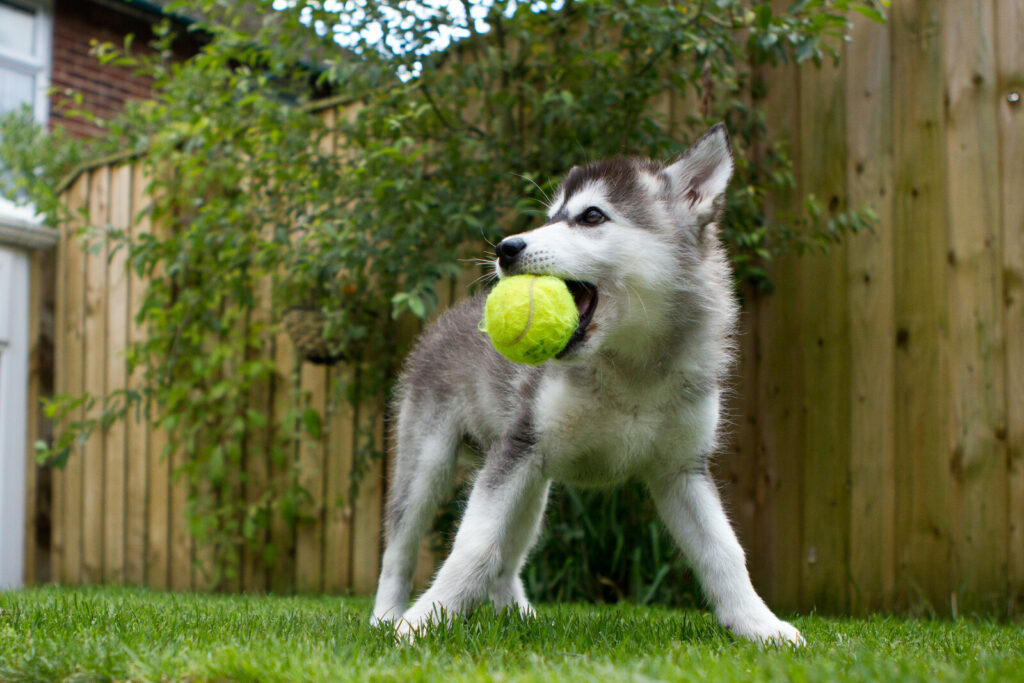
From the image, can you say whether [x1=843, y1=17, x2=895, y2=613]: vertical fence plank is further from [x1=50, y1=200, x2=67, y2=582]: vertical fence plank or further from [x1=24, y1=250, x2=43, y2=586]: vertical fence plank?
[x1=24, y1=250, x2=43, y2=586]: vertical fence plank

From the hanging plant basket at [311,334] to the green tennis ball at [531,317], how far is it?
309cm

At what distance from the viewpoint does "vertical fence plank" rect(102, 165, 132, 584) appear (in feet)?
25.6

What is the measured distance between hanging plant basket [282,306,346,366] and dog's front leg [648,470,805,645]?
298cm

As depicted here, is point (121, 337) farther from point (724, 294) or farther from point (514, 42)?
point (724, 294)

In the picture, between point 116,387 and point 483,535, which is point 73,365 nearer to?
point 116,387

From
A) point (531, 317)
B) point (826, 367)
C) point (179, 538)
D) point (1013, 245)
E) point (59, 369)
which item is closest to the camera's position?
point (531, 317)

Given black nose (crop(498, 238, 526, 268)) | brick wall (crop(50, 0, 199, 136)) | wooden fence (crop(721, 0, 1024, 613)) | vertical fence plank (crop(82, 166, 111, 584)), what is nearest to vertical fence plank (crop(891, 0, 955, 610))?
wooden fence (crop(721, 0, 1024, 613))

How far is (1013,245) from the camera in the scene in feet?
14.3

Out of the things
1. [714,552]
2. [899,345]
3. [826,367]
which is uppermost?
[899,345]

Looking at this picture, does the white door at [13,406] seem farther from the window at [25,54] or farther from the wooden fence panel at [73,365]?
the window at [25,54]

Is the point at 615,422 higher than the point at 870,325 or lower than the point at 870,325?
lower

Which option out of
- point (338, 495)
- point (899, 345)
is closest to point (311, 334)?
point (338, 495)

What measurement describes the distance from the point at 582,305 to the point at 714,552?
38.5 inches

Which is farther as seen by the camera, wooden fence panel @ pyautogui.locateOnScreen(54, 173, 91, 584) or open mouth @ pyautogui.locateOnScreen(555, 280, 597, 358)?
wooden fence panel @ pyautogui.locateOnScreen(54, 173, 91, 584)
